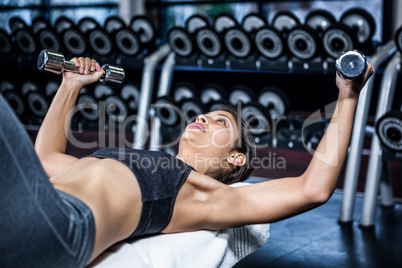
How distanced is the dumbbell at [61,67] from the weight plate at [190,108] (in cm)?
148

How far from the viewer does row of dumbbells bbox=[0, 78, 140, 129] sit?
3.85 m

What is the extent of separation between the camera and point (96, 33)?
151 inches

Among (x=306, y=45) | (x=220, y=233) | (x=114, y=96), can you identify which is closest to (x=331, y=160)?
(x=220, y=233)

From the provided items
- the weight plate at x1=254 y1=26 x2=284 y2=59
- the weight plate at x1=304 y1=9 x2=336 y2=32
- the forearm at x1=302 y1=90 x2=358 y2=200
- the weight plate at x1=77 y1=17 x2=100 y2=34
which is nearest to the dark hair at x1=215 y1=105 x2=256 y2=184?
the forearm at x1=302 y1=90 x2=358 y2=200

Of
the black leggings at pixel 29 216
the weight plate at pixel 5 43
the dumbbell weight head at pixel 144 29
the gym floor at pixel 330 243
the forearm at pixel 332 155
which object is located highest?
the dumbbell weight head at pixel 144 29

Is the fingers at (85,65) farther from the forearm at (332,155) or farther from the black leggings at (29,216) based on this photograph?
the forearm at (332,155)

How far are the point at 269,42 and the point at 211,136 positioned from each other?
5.58 feet

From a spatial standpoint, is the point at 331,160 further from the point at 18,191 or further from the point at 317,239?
the point at 317,239

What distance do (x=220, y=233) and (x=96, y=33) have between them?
102 inches

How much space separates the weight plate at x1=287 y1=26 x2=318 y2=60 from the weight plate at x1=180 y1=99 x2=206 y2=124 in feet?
2.13

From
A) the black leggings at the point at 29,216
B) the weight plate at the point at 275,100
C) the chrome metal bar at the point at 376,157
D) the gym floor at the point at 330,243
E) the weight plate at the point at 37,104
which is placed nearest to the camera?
the black leggings at the point at 29,216

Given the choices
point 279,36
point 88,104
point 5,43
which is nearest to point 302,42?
point 279,36

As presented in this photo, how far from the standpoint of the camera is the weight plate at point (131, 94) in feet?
12.9

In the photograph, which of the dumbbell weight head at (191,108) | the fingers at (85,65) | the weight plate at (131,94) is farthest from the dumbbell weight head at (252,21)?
the fingers at (85,65)
